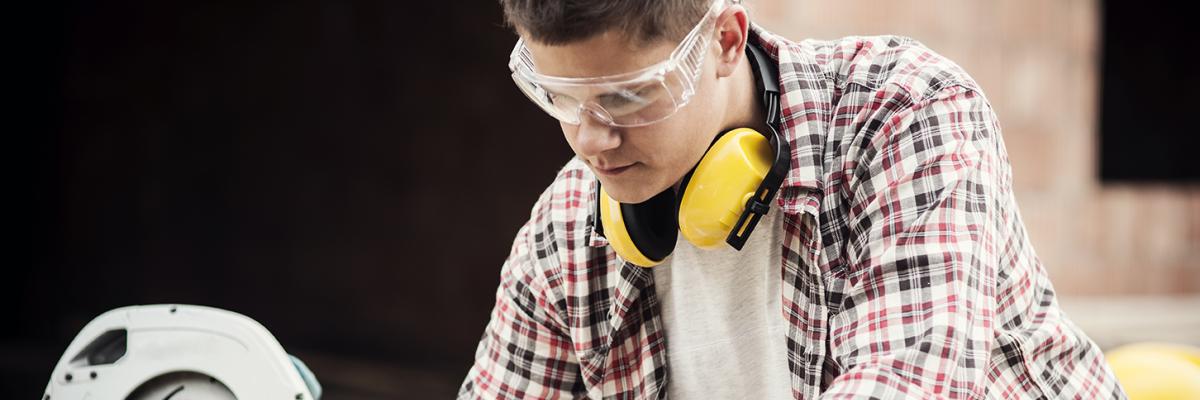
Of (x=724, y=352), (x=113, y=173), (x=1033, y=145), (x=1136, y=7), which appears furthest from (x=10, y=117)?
(x=724, y=352)

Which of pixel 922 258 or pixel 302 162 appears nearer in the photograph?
pixel 922 258

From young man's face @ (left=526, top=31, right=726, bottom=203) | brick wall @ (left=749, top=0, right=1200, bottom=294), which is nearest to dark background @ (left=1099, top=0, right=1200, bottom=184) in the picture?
brick wall @ (left=749, top=0, right=1200, bottom=294)

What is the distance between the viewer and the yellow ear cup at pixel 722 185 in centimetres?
166

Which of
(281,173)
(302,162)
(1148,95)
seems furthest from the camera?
(281,173)

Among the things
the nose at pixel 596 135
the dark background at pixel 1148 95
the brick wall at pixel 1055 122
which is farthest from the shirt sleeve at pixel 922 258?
the dark background at pixel 1148 95

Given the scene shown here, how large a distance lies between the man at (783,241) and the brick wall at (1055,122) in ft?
11.8

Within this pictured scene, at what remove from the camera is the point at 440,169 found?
7.73m

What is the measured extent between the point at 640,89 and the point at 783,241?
359 mm

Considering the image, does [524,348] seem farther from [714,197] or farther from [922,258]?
[922,258]

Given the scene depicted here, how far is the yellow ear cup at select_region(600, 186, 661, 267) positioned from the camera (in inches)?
69.4

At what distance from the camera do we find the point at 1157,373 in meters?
2.48

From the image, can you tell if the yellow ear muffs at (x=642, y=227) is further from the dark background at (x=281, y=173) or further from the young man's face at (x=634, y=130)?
the dark background at (x=281, y=173)

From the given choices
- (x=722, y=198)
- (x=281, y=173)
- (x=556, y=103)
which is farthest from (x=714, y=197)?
(x=281, y=173)

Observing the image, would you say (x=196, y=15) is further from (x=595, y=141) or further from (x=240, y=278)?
(x=595, y=141)
